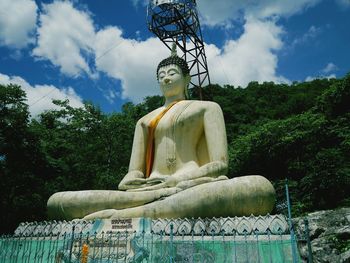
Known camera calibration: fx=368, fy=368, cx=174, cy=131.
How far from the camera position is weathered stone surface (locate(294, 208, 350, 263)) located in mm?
8648

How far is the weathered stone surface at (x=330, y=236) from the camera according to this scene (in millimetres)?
8648

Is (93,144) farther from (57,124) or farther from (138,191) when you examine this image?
(138,191)

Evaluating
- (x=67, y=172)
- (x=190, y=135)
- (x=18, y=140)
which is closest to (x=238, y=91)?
(x=67, y=172)

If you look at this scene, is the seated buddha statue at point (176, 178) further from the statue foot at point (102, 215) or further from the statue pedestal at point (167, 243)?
the statue pedestal at point (167, 243)

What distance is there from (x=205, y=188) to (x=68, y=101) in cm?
1429

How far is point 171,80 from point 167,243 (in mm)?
4146

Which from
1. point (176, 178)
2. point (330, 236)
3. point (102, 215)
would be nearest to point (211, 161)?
point (176, 178)

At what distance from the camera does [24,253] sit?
5.13m

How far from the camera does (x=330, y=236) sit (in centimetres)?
950

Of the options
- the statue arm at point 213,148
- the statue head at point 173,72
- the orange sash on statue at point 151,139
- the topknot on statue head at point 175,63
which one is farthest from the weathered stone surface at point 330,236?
the topknot on statue head at point 175,63

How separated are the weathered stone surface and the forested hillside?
3.10 meters

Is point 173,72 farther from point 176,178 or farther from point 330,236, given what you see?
point 330,236

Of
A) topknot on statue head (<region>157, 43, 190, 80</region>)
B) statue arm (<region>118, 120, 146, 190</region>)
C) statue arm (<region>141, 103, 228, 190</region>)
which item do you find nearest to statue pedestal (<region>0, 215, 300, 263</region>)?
statue arm (<region>141, 103, 228, 190</region>)

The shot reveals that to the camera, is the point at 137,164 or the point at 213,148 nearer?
the point at 213,148
